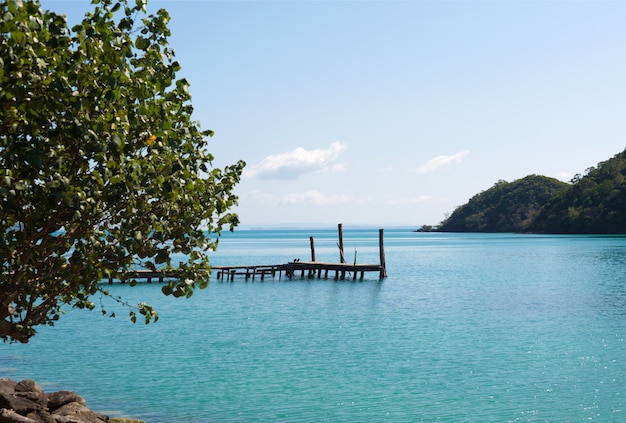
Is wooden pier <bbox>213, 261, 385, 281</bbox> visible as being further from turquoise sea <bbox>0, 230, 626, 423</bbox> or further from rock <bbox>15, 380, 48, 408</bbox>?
rock <bbox>15, 380, 48, 408</bbox>

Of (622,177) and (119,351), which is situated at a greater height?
(622,177)

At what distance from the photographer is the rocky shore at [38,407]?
41.0ft

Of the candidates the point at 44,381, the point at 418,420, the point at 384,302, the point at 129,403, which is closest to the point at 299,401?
the point at 418,420

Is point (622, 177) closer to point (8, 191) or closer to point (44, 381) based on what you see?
point (44, 381)

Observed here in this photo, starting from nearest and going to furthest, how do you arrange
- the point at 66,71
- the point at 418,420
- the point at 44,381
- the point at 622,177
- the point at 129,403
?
1. the point at 66,71
2. the point at 418,420
3. the point at 129,403
4. the point at 44,381
5. the point at 622,177

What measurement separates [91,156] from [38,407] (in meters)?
8.30

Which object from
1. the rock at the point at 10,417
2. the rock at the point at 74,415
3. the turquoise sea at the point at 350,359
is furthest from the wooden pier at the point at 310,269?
the rock at the point at 10,417

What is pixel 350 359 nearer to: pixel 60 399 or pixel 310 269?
pixel 60 399

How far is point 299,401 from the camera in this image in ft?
57.2

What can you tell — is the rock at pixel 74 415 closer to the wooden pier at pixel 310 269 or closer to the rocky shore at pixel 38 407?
the rocky shore at pixel 38 407

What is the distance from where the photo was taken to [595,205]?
481ft

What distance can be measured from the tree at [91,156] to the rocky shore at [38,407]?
4.40m

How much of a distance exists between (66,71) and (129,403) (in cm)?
1269

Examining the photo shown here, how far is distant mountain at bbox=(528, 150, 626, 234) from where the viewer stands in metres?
139
